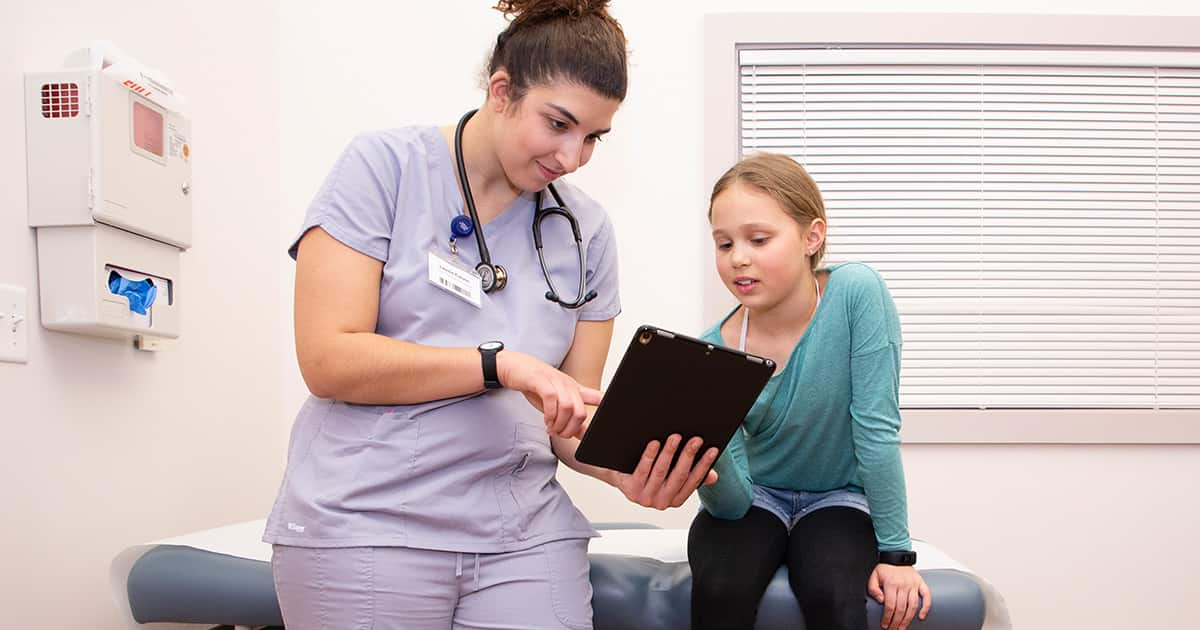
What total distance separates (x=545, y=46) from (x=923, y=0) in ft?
5.26

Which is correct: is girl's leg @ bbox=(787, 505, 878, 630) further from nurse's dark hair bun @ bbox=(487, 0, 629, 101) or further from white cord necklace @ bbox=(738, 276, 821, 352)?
nurse's dark hair bun @ bbox=(487, 0, 629, 101)

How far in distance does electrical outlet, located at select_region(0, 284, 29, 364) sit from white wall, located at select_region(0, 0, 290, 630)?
22 mm

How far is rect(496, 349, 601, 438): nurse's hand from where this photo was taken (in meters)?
1.14

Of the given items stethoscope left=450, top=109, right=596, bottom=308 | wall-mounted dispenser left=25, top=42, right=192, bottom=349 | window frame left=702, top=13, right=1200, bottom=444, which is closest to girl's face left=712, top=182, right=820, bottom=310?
stethoscope left=450, top=109, right=596, bottom=308

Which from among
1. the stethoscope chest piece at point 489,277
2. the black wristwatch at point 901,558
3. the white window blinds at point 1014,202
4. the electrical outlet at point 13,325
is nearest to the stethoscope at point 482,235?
the stethoscope chest piece at point 489,277

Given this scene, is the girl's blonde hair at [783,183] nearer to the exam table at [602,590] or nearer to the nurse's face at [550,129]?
the nurse's face at [550,129]

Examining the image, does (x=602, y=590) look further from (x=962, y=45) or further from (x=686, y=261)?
(x=962, y=45)

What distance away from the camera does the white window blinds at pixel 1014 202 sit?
2.49m

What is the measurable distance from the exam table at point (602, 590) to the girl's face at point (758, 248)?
43 cm

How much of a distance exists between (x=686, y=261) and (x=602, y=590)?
3.93ft

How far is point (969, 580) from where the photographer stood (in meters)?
1.41

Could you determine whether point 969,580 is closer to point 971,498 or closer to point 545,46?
point 545,46

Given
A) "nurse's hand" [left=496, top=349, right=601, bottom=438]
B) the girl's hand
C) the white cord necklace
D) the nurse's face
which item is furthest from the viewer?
the white cord necklace

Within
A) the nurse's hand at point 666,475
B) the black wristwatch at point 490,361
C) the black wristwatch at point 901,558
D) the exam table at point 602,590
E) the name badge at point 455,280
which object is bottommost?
the exam table at point 602,590
